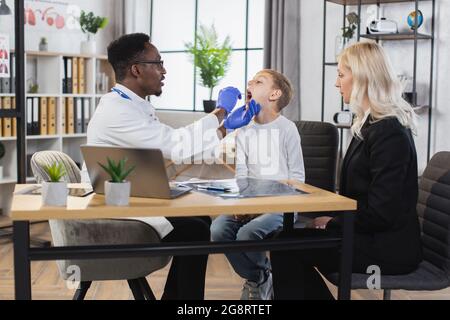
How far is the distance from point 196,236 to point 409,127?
A: 879 mm

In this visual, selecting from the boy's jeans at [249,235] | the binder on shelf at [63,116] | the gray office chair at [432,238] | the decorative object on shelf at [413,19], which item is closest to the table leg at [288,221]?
the boy's jeans at [249,235]

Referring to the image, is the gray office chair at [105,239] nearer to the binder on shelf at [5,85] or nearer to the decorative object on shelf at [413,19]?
the binder on shelf at [5,85]

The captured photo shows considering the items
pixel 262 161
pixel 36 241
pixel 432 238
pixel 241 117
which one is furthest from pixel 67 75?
pixel 432 238

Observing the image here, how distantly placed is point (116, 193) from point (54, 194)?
0.17 metres

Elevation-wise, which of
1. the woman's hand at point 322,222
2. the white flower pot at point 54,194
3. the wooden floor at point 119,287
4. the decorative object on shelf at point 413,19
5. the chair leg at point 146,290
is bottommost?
the wooden floor at point 119,287

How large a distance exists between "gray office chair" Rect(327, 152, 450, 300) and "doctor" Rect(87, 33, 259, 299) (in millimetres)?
560

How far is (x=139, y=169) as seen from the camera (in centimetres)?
202

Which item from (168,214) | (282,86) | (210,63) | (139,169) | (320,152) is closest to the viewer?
(168,214)

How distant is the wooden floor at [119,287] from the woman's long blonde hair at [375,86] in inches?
55.0

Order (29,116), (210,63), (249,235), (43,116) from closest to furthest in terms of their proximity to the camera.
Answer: (249,235) → (29,116) → (43,116) → (210,63)

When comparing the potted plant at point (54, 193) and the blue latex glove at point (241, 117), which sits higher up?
the blue latex glove at point (241, 117)

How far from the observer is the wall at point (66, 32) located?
584 cm

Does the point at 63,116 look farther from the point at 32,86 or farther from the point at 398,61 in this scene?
the point at 398,61

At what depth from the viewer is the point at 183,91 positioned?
6.82m
